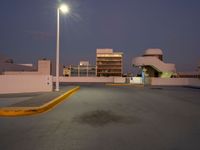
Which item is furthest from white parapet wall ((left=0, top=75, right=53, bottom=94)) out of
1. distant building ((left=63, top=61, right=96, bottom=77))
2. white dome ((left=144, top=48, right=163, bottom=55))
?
distant building ((left=63, top=61, right=96, bottom=77))

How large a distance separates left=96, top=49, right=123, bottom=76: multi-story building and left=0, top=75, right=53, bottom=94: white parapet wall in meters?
85.7

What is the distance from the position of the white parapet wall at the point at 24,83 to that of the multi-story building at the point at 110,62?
85730mm

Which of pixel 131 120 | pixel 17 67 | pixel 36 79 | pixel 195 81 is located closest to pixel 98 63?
pixel 17 67

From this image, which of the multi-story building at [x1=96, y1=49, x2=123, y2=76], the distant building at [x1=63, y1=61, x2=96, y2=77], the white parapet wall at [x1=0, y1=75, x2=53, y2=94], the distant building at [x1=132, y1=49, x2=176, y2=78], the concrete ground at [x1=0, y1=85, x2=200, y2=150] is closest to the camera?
the concrete ground at [x1=0, y1=85, x2=200, y2=150]

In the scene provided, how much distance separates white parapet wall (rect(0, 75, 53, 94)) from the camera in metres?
15.5

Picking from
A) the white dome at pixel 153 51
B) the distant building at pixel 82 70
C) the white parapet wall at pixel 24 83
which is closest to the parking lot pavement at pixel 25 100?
the white parapet wall at pixel 24 83

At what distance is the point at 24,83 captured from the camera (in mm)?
16188

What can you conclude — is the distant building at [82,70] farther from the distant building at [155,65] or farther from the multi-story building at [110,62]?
the distant building at [155,65]

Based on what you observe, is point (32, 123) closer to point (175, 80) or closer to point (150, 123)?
point (150, 123)

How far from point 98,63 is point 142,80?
68.3m

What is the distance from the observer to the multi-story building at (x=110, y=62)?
102750mm

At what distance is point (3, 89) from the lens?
50.9 ft

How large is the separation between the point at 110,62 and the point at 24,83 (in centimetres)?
8763

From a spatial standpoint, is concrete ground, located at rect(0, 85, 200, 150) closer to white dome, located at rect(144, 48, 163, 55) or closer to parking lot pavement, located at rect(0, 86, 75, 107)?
parking lot pavement, located at rect(0, 86, 75, 107)
